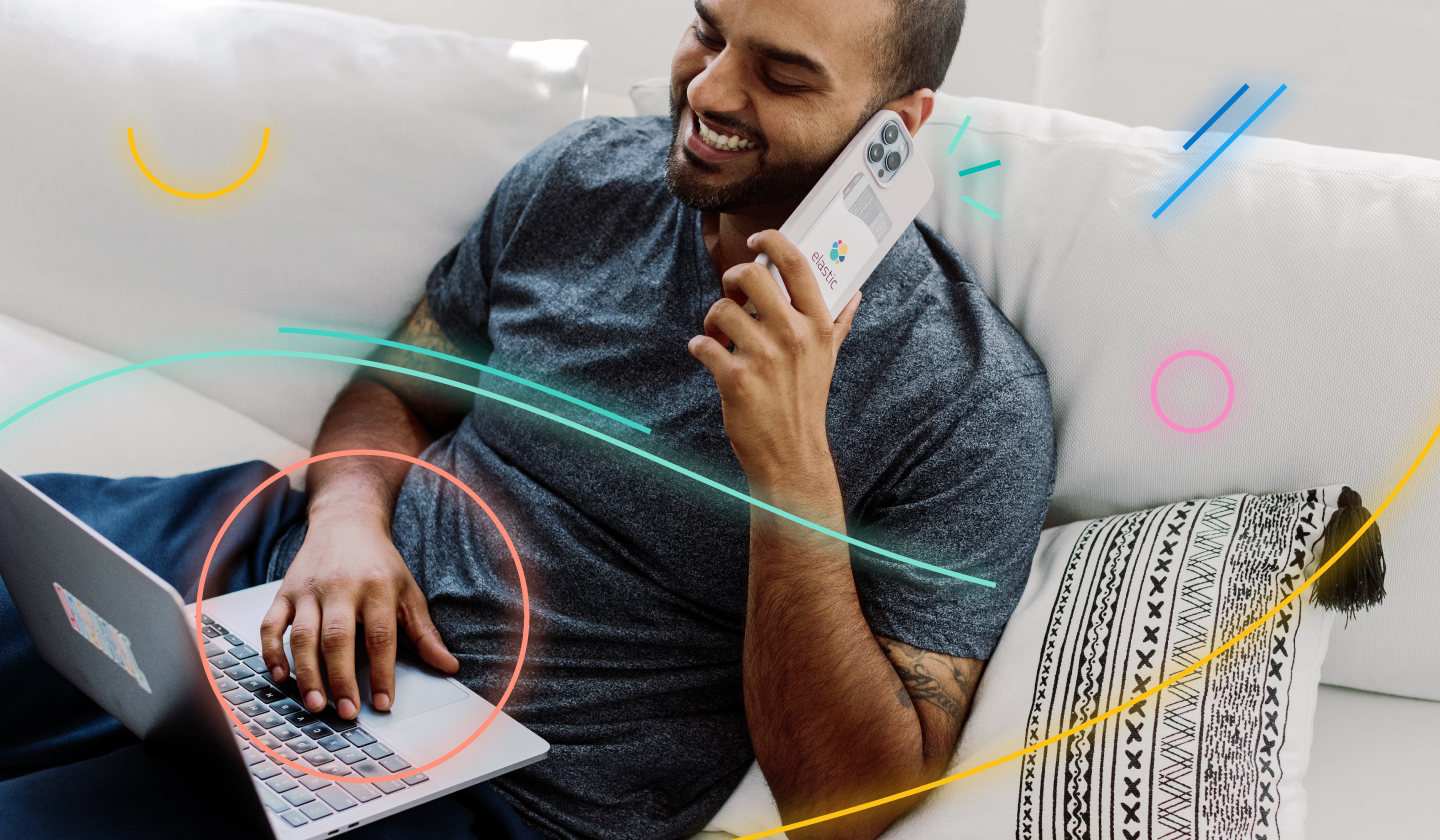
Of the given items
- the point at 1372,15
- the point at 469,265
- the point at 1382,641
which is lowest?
the point at 1382,641

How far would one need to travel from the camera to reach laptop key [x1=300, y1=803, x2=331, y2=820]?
0.84 meters

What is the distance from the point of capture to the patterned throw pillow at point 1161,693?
2.87ft

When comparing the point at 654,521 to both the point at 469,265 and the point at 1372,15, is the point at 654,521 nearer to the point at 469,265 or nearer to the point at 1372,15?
the point at 469,265

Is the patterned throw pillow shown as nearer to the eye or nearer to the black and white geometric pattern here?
the black and white geometric pattern

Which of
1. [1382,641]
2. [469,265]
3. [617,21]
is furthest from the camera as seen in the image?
[617,21]

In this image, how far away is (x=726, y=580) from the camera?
1046mm

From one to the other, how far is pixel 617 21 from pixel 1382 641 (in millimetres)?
1395

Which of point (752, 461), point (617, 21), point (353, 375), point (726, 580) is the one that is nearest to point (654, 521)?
point (726, 580)

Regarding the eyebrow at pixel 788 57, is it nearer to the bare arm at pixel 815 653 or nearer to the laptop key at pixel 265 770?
the bare arm at pixel 815 653

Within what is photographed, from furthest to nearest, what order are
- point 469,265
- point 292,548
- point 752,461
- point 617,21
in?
point 617,21 → point 469,265 → point 292,548 → point 752,461

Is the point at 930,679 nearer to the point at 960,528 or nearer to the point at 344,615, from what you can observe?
the point at 960,528

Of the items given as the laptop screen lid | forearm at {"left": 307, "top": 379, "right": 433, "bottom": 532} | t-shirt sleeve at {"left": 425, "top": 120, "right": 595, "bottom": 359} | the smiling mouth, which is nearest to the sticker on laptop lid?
the laptop screen lid

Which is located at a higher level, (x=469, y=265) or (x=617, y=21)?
(x=617, y=21)

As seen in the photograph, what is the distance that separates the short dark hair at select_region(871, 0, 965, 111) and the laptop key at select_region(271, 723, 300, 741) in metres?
0.73
